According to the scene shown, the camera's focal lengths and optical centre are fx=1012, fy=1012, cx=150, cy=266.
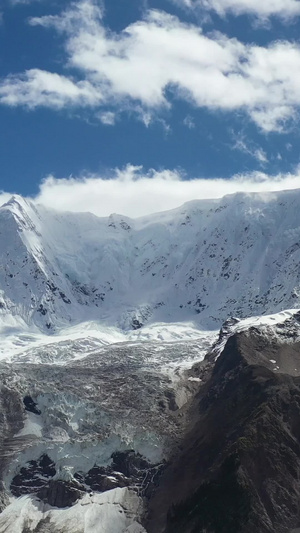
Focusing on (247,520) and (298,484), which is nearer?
(247,520)

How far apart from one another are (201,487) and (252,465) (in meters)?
11.5

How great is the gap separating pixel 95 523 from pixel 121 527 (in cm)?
524

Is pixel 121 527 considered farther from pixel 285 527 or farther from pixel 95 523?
pixel 285 527

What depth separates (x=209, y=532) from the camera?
182500 mm

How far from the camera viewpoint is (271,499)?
630 feet

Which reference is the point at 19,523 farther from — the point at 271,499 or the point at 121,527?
the point at 271,499

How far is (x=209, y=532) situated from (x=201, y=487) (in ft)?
42.1

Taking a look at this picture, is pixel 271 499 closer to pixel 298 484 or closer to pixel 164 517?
pixel 298 484

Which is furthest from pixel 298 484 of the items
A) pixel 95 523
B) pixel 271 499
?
pixel 95 523

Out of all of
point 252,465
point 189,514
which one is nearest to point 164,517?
point 189,514

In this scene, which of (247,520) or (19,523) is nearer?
(247,520)

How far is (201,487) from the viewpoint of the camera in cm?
19400

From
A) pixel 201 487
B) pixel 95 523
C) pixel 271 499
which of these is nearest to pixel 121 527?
pixel 95 523

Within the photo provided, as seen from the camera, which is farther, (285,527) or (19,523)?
(19,523)
